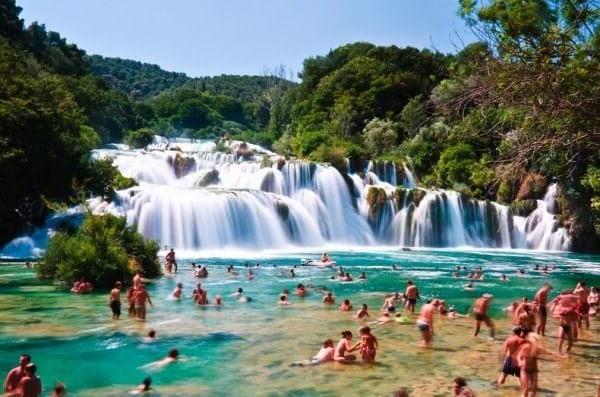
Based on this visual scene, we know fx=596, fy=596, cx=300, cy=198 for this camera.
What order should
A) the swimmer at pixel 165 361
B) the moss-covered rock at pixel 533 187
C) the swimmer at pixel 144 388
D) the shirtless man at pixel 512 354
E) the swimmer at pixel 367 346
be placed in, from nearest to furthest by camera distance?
the swimmer at pixel 144 388 < the shirtless man at pixel 512 354 < the swimmer at pixel 165 361 < the swimmer at pixel 367 346 < the moss-covered rock at pixel 533 187

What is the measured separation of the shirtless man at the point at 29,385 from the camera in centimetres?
994

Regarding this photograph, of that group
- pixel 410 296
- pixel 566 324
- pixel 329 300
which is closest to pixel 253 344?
pixel 410 296

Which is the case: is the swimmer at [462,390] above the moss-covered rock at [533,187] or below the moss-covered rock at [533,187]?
below

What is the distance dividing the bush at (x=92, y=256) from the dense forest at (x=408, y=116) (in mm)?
3797

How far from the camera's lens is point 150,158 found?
55.7m

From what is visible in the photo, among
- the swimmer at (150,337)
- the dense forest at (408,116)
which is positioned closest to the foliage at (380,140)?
the dense forest at (408,116)

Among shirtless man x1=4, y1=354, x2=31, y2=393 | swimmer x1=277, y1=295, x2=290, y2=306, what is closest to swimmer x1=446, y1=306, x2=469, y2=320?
swimmer x1=277, y1=295, x2=290, y2=306

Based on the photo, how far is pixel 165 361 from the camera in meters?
13.5

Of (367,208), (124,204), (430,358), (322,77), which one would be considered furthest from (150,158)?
(430,358)

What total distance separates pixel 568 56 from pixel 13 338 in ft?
47.6

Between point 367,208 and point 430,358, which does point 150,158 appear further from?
point 430,358

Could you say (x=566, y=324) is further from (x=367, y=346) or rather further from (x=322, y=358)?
(x=322, y=358)

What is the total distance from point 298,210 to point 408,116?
26605 millimetres

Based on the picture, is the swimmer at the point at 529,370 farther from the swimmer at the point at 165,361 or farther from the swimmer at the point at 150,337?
the swimmer at the point at 150,337
